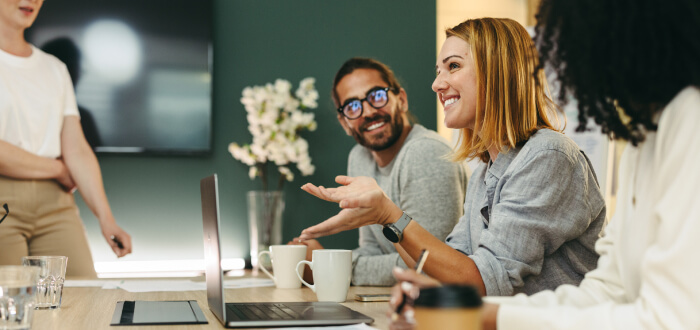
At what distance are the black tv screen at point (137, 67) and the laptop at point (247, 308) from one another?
6.28 ft

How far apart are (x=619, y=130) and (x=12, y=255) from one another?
2263 millimetres

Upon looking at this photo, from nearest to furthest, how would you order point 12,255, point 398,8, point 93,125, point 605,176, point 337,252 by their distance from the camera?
point 337,252, point 12,255, point 93,125, point 605,176, point 398,8

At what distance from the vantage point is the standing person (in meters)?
2.47

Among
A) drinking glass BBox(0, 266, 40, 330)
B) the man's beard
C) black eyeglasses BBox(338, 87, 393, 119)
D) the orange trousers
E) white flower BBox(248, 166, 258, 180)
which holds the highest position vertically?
black eyeglasses BBox(338, 87, 393, 119)

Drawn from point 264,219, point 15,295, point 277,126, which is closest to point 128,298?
point 15,295

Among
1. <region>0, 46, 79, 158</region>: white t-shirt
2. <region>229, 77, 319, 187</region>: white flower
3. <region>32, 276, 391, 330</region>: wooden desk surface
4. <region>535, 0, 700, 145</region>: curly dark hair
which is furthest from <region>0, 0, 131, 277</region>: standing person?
<region>535, 0, 700, 145</region>: curly dark hair

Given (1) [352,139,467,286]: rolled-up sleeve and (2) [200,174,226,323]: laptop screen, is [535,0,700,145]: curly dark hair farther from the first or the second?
(1) [352,139,467,286]: rolled-up sleeve

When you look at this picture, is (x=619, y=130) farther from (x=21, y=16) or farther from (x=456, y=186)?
(x=21, y=16)

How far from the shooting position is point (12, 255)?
7.78 feet

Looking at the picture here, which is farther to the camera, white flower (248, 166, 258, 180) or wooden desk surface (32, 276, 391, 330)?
A: white flower (248, 166, 258, 180)

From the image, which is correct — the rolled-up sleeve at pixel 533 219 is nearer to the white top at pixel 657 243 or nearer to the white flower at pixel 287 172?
the white top at pixel 657 243

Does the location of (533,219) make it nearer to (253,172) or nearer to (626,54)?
(626,54)

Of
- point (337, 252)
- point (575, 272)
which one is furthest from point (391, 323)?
point (575, 272)

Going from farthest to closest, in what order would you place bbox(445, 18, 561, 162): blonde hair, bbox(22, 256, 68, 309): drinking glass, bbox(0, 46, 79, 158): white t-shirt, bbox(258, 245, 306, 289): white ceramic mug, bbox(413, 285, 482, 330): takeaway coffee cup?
bbox(0, 46, 79, 158): white t-shirt, bbox(258, 245, 306, 289): white ceramic mug, bbox(445, 18, 561, 162): blonde hair, bbox(22, 256, 68, 309): drinking glass, bbox(413, 285, 482, 330): takeaway coffee cup
